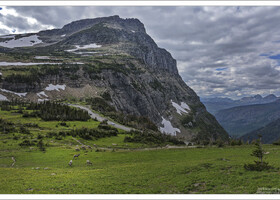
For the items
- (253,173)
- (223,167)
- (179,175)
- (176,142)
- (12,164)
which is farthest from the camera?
(176,142)

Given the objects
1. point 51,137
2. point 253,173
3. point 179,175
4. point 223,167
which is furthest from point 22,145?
point 253,173

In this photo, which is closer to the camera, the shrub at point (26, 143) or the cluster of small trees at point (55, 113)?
the shrub at point (26, 143)

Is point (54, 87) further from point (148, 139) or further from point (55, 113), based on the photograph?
point (148, 139)

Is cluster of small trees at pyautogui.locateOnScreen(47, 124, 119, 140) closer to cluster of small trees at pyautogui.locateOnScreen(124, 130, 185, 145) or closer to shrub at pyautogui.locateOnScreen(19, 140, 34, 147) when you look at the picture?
cluster of small trees at pyautogui.locateOnScreen(124, 130, 185, 145)

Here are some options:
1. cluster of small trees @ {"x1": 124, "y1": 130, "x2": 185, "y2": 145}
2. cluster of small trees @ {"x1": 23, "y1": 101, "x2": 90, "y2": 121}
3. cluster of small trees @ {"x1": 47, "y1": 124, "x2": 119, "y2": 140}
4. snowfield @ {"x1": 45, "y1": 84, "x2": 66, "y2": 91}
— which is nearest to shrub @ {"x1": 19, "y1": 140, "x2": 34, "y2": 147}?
cluster of small trees @ {"x1": 47, "y1": 124, "x2": 119, "y2": 140}

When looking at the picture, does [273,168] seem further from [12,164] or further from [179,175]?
[12,164]

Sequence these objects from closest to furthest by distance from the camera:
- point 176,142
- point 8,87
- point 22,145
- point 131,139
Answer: point 22,145
point 131,139
point 176,142
point 8,87

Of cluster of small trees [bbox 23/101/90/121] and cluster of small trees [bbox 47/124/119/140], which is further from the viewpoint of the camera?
cluster of small trees [bbox 23/101/90/121]

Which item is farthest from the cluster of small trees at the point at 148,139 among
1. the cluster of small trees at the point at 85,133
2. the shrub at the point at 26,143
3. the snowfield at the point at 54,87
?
the snowfield at the point at 54,87

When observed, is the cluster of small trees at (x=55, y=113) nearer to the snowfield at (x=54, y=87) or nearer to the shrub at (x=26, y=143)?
the shrub at (x=26, y=143)

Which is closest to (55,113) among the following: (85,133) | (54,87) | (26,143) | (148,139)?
(85,133)

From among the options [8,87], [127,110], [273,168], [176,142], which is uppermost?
[8,87]

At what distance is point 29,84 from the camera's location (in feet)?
521

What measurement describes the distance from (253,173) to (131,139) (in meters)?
56.1
